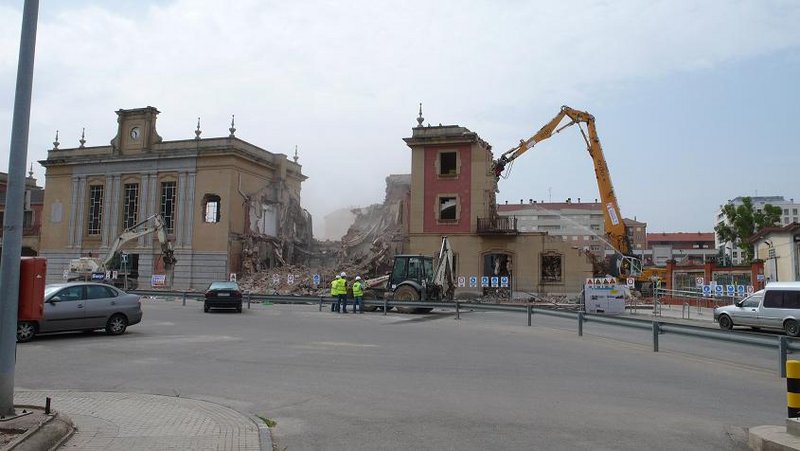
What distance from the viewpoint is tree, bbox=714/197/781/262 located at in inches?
2418

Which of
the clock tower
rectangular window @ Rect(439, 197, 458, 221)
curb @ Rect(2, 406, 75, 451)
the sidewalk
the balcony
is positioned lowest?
the sidewalk

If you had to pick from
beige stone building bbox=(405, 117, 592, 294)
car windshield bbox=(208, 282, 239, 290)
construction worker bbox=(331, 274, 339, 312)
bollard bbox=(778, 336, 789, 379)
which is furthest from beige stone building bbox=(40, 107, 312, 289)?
bollard bbox=(778, 336, 789, 379)

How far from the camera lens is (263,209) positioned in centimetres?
5109

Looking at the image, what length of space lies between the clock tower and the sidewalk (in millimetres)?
45570

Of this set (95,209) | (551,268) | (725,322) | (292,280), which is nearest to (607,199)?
(551,268)

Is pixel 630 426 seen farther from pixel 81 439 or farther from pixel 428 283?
pixel 428 283

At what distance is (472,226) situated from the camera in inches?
1670

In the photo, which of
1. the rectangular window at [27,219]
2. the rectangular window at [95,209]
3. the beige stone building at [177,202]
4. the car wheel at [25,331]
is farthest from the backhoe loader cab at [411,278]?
the rectangular window at [95,209]

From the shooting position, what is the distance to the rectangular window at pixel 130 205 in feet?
166

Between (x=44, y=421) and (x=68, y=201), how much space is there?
5309 centimetres

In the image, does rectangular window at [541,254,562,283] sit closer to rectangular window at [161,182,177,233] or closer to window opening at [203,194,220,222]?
window opening at [203,194,220,222]

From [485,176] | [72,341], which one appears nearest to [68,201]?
[485,176]

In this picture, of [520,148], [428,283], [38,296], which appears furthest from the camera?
[520,148]

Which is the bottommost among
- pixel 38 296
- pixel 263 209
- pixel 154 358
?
pixel 154 358
